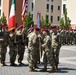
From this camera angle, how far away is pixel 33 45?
50.9ft

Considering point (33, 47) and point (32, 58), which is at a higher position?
point (33, 47)

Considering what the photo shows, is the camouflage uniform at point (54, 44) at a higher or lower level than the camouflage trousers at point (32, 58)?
higher

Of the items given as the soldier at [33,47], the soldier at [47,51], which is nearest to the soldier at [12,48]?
the soldier at [33,47]

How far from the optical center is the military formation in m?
15.3

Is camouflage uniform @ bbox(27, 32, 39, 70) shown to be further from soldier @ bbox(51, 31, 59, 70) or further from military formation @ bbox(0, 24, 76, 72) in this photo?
soldier @ bbox(51, 31, 59, 70)

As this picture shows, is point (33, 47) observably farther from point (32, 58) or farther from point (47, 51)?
point (47, 51)

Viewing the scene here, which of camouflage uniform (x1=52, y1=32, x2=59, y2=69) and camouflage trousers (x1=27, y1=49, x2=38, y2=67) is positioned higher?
camouflage uniform (x1=52, y1=32, x2=59, y2=69)

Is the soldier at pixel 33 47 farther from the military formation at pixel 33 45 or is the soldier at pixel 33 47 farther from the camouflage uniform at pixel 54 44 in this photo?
the camouflage uniform at pixel 54 44

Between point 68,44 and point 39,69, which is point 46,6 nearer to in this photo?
point 68,44

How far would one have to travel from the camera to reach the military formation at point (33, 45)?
15.3 meters

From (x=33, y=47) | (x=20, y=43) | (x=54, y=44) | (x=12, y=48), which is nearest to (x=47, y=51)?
(x=33, y=47)

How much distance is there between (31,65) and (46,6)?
72.3m

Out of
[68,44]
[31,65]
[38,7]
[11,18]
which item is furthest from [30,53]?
[38,7]

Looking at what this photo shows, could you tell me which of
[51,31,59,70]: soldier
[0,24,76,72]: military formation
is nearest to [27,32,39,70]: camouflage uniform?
[0,24,76,72]: military formation
